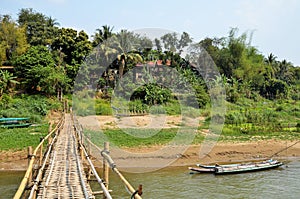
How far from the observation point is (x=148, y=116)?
22.3 metres

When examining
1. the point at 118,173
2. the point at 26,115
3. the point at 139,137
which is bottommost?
the point at 139,137

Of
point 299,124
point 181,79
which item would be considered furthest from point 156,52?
point 299,124

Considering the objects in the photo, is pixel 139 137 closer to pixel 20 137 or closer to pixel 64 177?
pixel 20 137

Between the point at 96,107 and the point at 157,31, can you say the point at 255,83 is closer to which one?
the point at 96,107

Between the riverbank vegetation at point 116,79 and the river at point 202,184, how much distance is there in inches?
202

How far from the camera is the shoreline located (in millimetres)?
14375

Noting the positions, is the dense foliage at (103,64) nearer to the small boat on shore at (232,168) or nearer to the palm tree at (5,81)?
the palm tree at (5,81)

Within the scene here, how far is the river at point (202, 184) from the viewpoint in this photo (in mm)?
10773

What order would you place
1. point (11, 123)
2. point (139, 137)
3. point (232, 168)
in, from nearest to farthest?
point (232, 168) < point (139, 137) < point (11, 123)

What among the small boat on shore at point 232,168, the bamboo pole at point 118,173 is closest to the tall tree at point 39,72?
the small boat on shore at point 232,168

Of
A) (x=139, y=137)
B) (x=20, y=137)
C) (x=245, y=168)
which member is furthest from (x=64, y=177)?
(x=139, y=137)

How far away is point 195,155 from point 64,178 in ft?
33.6

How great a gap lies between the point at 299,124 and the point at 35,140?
1647 cm

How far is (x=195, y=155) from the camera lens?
15852mm
